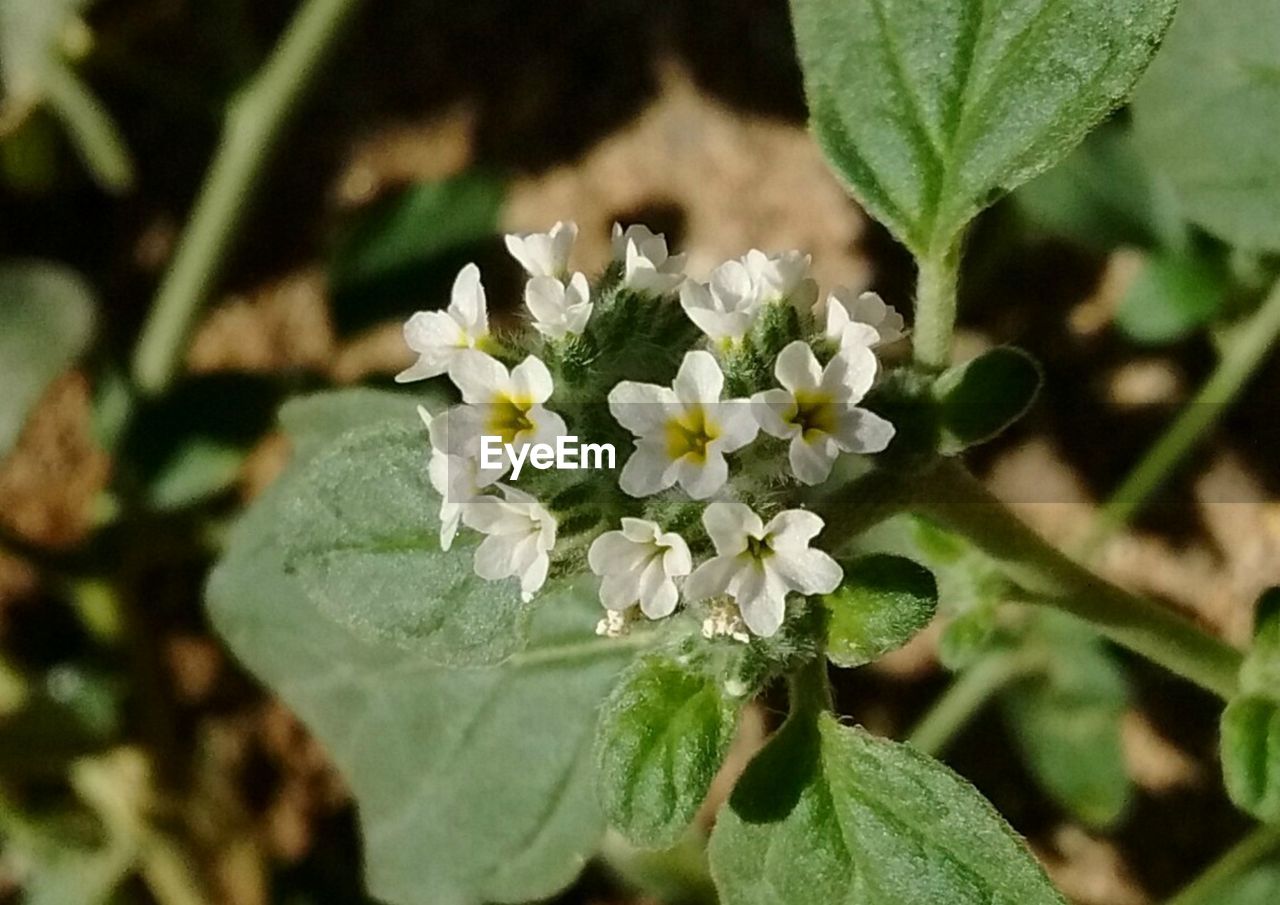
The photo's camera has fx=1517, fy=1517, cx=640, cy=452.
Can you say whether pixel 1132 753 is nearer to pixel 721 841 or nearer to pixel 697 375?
pixel 721 841

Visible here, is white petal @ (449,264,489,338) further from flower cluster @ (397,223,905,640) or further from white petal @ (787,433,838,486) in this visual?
white petal @ (787,433,838,486)

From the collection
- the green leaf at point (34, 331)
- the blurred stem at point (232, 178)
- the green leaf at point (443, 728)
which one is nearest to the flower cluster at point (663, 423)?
the green leaf at point (443, 728)

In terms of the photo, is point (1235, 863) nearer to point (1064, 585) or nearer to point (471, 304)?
point (1064, 585)

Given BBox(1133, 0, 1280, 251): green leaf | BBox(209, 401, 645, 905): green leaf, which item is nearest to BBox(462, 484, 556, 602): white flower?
BBox(209, 401, 645, 905): green leaf

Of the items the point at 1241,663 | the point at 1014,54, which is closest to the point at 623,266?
the point at 1014,54

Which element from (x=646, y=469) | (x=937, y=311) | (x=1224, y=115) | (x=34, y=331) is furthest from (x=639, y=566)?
(x=34, y=331)

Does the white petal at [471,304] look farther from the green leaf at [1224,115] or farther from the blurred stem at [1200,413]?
the blurred stem at [1200,413]
